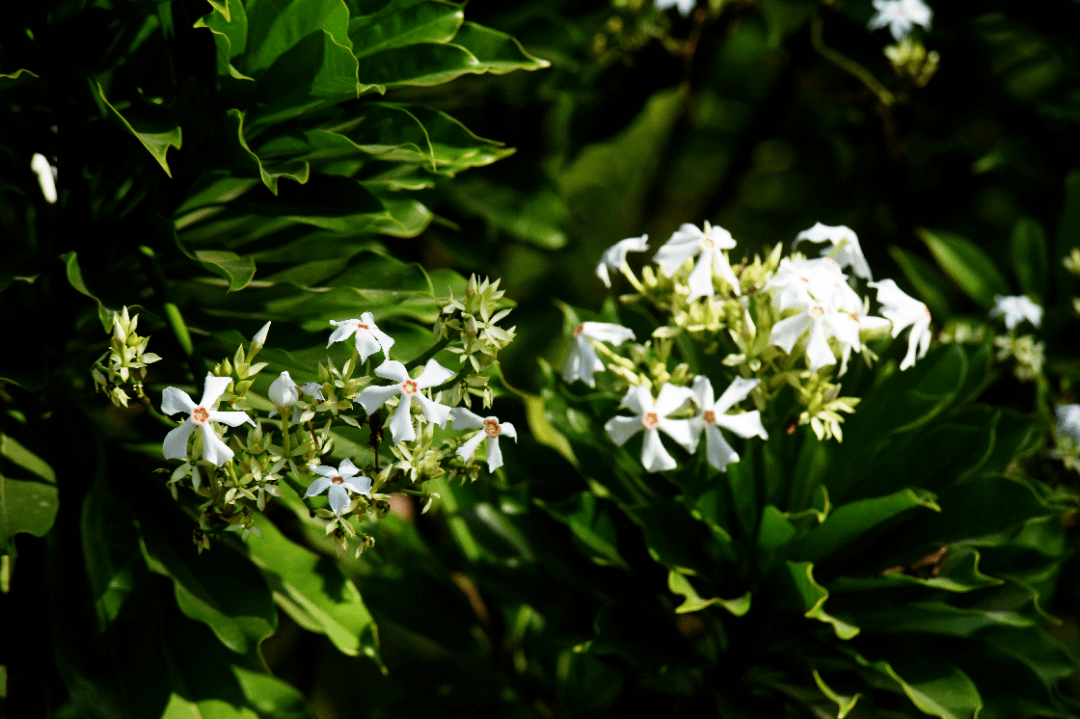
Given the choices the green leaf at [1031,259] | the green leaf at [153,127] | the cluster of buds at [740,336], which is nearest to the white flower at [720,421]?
the cluster of buds at [740,336]

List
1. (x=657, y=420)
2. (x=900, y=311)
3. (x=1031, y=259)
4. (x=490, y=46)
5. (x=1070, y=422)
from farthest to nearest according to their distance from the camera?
(x=1031, y=259) → (x=1070, y=422) → (x=490, y=46) → (x=900, y=311) → (x=657, y=420)

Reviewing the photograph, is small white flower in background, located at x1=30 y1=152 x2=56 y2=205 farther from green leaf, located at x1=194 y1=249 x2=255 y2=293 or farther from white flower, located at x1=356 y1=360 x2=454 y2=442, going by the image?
white flower, located at x1=356 y1=360 x2=454 y2=442

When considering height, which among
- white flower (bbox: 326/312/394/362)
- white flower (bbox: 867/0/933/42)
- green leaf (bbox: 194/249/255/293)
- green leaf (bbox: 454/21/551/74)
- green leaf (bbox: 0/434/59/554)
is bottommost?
green leaf (bbox: 0/434/59/554)

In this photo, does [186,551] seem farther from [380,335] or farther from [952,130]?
[952,130]

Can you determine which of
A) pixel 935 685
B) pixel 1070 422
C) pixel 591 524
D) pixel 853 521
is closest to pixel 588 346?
pixel 591 524

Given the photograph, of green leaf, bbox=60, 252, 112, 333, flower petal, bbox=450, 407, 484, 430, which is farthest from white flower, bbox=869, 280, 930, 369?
green leaf, bbox=60, 252, 112, 333

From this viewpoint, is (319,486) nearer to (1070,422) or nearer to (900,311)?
(900,311)

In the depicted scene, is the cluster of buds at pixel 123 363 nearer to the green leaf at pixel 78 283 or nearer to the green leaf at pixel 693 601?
the green leaf at pixel 78 283
